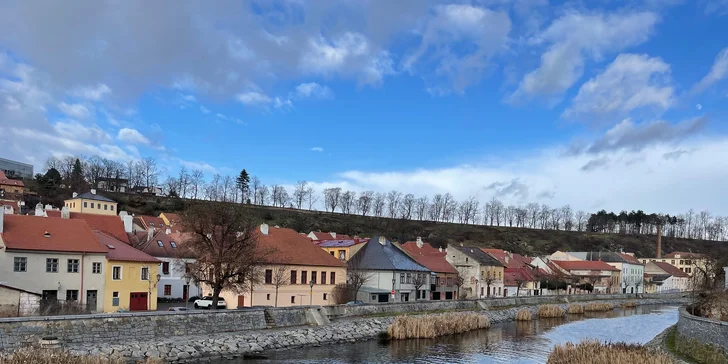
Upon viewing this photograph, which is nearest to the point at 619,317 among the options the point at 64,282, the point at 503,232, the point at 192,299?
the point at 192,299

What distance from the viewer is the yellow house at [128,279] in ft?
129

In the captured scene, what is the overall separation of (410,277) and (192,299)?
22.5 meters

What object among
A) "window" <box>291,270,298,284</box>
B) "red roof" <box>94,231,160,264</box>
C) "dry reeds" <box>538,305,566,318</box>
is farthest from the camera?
"dry reeds" <box>538,305,566,318</box>

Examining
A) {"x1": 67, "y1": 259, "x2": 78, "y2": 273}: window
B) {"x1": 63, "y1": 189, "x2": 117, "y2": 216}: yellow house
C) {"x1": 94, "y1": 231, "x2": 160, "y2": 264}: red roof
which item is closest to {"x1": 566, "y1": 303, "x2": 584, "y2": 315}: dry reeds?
{"x1": 94, "y1": 231, "x2": 160, "y2": 264}: red roof

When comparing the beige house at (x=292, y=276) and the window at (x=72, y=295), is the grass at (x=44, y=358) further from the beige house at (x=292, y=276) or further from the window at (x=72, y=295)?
the beige house at (x=292, y=276)

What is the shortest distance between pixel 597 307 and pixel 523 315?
2160cm

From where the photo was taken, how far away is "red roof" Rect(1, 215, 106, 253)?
3650 cm

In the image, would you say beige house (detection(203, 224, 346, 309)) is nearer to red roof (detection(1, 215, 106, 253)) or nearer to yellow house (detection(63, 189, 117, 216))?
red roof (detection(1, 215, 106, 253))

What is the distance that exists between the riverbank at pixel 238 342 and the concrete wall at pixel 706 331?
18499 mm

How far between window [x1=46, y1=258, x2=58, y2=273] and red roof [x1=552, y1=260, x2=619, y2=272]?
300 feet

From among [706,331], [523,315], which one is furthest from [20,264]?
[523,315]

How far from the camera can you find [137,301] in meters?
40.4

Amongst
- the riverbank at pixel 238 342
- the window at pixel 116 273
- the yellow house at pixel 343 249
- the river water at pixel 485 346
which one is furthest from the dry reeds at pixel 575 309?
the window at pixel 116 273

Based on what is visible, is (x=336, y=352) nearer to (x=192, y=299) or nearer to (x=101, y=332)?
(x=101, y=332)
